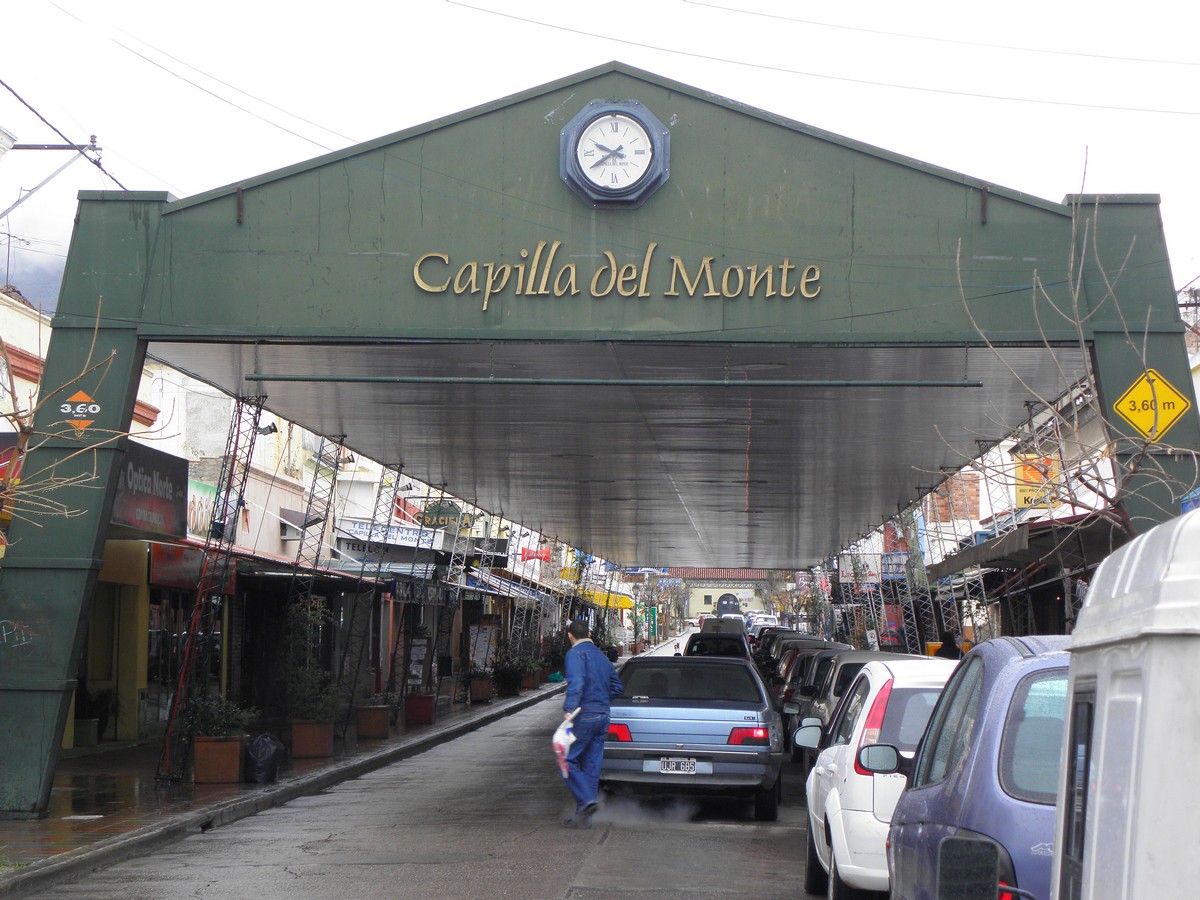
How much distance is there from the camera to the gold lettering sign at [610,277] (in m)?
14.4

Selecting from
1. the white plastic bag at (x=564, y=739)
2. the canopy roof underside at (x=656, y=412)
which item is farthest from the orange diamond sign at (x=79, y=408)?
the white plastic bag at (x=564, y=739)

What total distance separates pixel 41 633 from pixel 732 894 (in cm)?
771

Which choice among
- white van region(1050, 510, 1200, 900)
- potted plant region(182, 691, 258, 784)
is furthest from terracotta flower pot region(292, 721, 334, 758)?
white van region(1050, 510, 1200, 900)

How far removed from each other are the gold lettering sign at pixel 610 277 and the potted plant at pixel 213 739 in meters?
6.13

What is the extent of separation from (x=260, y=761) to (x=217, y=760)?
1.69 ft

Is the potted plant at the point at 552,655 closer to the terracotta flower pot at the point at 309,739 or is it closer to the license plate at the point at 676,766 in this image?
the terracotta flower pot at the point at 309,739

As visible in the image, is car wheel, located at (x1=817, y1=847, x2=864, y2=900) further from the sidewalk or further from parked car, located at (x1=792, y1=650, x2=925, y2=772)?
parked car, located at (x1=792, y1=650, x2=925, y2=772)

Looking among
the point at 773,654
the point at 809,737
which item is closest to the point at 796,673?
the point at 773,654

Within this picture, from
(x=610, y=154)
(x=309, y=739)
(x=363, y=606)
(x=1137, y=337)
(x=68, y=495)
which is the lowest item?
(x=309, y=739)

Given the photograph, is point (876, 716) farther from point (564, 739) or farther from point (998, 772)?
point (564, 739)

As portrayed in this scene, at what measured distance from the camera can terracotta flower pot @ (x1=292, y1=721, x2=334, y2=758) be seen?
792 inches

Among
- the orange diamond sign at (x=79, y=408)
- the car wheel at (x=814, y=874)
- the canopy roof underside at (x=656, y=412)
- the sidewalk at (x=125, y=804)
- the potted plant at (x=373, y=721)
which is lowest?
the sidewalk at (x=125, y=804)

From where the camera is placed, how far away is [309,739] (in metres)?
20.2

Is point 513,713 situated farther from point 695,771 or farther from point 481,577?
point 695,771
